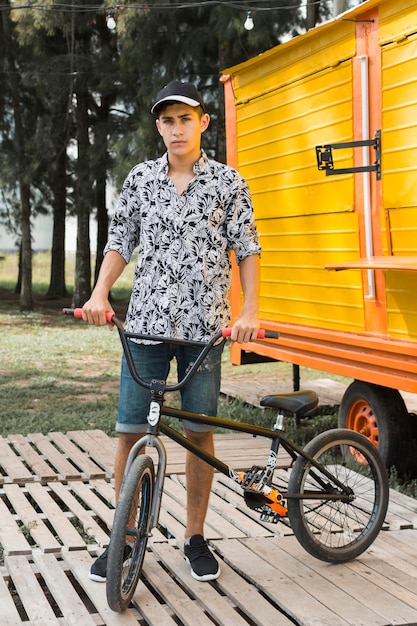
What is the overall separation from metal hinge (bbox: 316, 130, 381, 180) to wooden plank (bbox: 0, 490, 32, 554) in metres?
2.67

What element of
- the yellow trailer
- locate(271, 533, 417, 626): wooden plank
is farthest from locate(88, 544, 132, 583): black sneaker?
the yellow trailer

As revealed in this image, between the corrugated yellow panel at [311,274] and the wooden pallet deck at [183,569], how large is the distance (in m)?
1.25

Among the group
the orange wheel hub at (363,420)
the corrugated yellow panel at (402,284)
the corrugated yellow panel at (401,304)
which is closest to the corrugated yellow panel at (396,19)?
the corrugated yellow panel at (402,284)

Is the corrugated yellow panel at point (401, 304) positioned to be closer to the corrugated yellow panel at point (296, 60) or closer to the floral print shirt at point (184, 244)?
the corrugated yellow panel at point (296, 60)

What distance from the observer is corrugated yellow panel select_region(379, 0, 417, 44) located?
4754 millimetres

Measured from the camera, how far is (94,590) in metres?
3.40

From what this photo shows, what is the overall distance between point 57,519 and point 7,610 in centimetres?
108

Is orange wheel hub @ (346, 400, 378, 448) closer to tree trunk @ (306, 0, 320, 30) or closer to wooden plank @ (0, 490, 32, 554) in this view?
wooden plank @ (0, 490, 32, 554)

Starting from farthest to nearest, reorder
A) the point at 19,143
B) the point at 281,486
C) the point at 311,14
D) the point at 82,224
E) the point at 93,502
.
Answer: the point at 19,143 < the point at 82,224 < the point at 311,14 < the point at 93,502 < the point at 281,486

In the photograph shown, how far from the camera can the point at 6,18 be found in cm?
1772

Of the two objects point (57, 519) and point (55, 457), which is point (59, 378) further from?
point (57, 519)

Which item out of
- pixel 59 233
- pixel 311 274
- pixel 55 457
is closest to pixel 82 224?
pixel 59 233

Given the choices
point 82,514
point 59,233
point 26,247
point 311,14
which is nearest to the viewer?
point 82,514

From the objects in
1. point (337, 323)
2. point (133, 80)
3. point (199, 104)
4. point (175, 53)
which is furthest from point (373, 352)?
point (133, 80)
